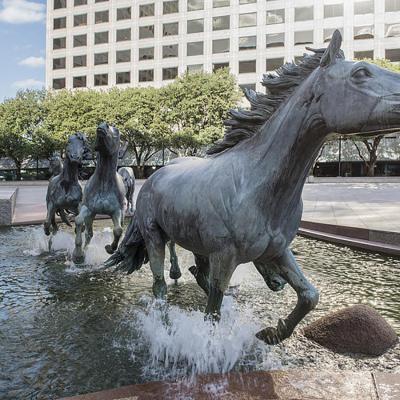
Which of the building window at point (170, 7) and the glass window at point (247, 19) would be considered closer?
the glass window at point (247, 19)

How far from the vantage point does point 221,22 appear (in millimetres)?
57000

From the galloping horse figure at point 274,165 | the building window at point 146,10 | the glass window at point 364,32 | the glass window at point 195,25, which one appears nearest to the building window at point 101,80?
the building window at point 146,10

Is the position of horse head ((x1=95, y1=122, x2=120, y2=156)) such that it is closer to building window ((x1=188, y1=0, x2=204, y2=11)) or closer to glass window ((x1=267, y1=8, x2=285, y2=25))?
glass window ((x1=267, y1=8, x2=285, y2=25))

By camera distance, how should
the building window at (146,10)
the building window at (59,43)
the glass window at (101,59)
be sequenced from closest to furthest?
1. the building window at (146,10)
2. the glass window at (101,59)
3. the building window at (59,43)

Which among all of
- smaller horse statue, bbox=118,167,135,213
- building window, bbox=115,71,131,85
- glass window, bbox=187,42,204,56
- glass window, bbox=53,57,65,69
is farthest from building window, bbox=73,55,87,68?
smaller horse statue, bbox=118,167,135,213

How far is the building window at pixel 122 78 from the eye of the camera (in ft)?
196

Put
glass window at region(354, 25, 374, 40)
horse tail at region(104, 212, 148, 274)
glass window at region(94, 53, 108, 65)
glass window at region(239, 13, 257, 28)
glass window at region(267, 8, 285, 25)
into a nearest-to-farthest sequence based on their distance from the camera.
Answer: horse tail at region(104, 212, 148, 274)
glass window at region(354, 25, 374, 40)
glass window at region(267, 8, 285, 25)
glass window at region(239, 13, 257, 28)
glass window at region(94, 53, 108, 65)

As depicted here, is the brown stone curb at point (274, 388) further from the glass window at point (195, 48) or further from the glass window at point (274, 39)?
the glass window at point (195, 48)

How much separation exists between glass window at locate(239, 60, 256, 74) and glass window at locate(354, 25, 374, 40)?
11.8 meters

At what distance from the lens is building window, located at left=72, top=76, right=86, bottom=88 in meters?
61.8

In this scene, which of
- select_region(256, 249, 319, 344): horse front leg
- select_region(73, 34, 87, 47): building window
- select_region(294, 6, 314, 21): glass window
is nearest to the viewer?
select_region(256, 249, 319, 344): horse front leg

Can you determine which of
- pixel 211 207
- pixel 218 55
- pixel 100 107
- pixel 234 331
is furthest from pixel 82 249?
pixel 218 55

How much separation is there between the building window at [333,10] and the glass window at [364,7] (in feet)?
5.43

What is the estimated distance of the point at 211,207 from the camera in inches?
129
